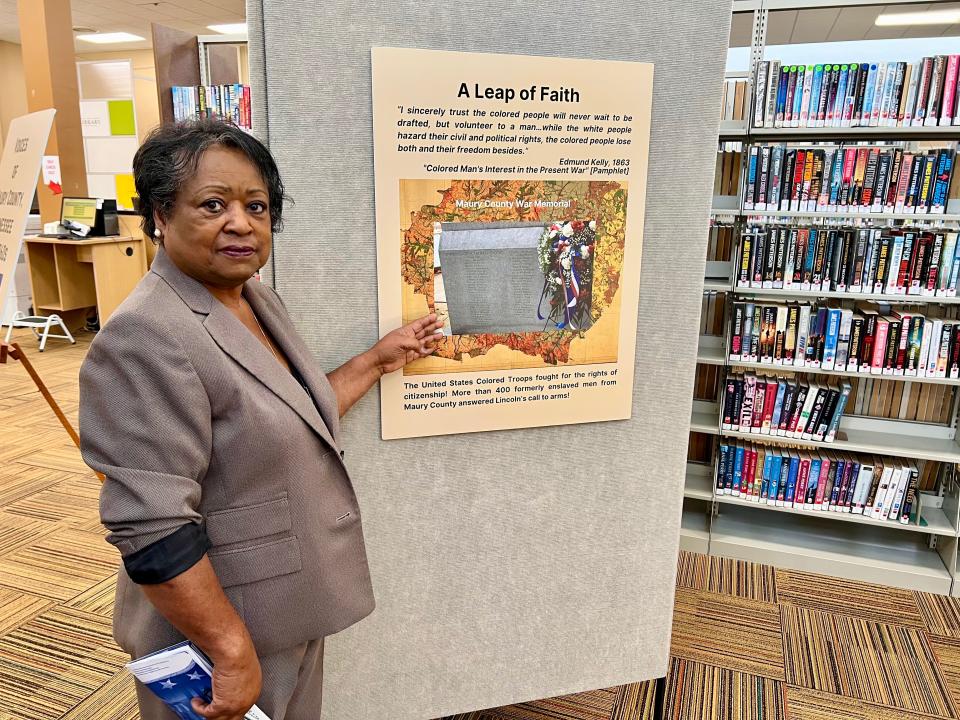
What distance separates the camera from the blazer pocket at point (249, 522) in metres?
1.02

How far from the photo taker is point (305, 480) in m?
1.09

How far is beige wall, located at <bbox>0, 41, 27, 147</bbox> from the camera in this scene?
35.2ft

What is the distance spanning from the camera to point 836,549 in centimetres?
299

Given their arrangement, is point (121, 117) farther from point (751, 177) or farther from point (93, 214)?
point (751, 177)

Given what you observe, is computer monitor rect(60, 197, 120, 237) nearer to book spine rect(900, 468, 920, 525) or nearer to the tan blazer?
the tan blazer

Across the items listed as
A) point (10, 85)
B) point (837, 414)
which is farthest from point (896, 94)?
point (10, 85)

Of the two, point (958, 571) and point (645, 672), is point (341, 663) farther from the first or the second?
point (958, 571)

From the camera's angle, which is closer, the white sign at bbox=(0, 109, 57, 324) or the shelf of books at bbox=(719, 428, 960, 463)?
the white sign at bbox=(0, 109, 57, 324)

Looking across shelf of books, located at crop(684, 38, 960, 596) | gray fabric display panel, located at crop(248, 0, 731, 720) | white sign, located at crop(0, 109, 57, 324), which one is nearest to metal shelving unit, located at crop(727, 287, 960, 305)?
shelf of books, located at crop(684, 38, 960, 596)

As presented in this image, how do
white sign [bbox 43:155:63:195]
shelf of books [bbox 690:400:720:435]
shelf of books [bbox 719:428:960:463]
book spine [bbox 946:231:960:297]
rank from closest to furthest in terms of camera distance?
book spine [bbox 946:231:960:297] → shelf of books [bbox 719:428:960:463] → shelf of books [bbox 690:400:720:435] → white sign [bbox 43:155:63:195]

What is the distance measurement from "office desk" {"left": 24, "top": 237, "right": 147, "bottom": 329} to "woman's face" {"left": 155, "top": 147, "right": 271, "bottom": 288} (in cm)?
604

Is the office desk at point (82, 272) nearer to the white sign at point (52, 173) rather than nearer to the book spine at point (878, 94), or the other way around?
the white sign at point (52, 173)

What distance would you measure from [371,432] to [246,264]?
0.55 metres

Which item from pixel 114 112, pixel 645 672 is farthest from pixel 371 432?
pixel 114 112
